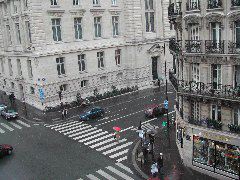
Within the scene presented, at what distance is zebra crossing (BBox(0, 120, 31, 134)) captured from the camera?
42.6 metres

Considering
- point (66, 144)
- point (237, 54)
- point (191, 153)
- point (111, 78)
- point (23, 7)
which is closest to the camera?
point (237, 54)

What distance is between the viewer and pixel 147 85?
201ft

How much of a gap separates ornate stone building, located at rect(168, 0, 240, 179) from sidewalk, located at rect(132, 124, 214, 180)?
2.93 ft

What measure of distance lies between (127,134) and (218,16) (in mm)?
18623

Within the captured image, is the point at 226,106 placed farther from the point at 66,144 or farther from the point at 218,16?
the point at 66,144

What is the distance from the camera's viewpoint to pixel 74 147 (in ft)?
117

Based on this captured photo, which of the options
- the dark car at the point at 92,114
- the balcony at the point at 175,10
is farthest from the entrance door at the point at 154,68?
the balcony at the point at 175,10

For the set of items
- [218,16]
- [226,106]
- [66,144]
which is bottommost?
[66,144]

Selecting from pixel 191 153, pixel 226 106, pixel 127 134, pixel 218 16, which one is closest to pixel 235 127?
pixel 226 106

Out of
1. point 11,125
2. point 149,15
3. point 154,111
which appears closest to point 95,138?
point 154,111

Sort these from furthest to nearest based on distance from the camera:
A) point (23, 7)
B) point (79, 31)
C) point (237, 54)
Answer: point (79, 31)
point (23, 7)
point (237, 54)

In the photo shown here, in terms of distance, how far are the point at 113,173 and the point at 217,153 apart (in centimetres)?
932

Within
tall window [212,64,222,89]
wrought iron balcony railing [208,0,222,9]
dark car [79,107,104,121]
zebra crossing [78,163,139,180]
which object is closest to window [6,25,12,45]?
dark car [79,107,104,121]

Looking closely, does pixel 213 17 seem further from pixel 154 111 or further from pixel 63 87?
pixel 63 87
